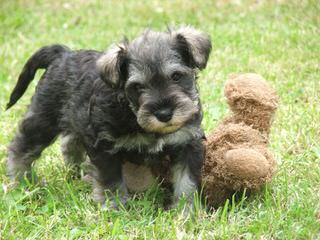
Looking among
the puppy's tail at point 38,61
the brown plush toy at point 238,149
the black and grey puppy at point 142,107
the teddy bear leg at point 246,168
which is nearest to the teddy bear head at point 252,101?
the brown plush toy at point 238,149

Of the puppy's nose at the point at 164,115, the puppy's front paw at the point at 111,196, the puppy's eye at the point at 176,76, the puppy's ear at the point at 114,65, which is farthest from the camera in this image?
the puppy's front paw at the point at 111,196

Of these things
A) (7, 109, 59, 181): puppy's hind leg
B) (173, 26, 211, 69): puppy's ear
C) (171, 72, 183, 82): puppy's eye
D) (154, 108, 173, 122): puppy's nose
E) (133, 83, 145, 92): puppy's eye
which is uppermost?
(173, 26, 211, 69): puppy's ear

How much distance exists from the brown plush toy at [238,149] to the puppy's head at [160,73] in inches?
14.1

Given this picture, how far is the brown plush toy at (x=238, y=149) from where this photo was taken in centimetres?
411

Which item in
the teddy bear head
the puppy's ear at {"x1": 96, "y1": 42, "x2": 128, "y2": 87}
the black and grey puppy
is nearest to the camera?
the black and grey puppy

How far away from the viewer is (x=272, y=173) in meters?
4.34

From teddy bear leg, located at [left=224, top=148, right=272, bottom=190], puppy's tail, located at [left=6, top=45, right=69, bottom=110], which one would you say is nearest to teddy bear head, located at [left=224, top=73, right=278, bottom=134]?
teddy bear leg, located at [left=224, top=148, right=272, bottom=190]

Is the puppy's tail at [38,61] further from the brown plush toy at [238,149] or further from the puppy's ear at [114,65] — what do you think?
the brown plush toy at [238,149]

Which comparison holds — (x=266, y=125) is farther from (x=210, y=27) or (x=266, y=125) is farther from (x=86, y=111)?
(x=210, y=27)

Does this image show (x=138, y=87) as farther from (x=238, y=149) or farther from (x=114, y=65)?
(x=238, y=149)

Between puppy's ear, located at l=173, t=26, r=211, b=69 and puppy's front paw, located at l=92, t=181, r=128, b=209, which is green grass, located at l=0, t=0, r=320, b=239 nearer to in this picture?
puppy's front paw, located at l=92, t=181, r=128, b=209

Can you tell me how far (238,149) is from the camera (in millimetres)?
4188

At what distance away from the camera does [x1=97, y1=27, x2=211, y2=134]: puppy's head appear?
3977 mm

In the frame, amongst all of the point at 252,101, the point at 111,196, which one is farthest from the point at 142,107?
the point at 252,101
